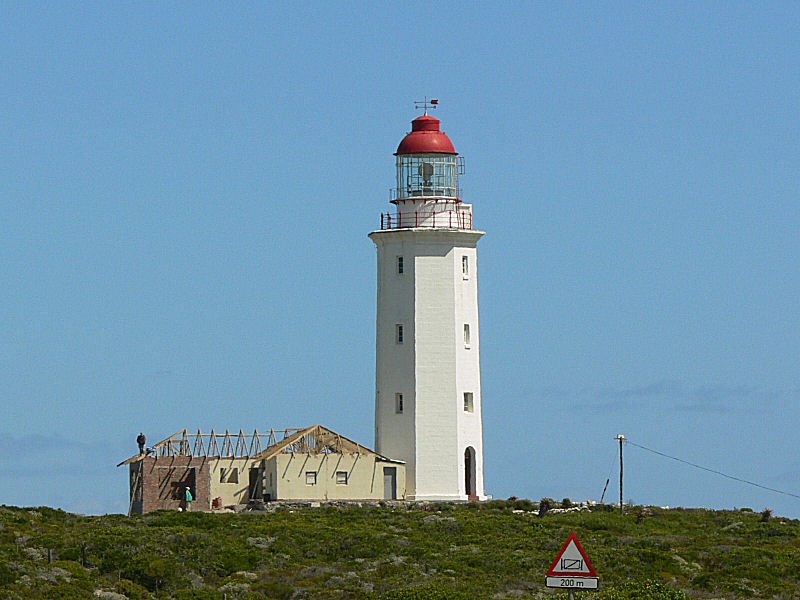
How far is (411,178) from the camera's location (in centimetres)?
5447

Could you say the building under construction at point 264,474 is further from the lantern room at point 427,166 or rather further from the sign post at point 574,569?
the sign post at point 574,569

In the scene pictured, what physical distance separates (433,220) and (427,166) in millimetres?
1766

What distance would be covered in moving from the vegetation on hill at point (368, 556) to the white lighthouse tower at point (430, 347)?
2.37 m

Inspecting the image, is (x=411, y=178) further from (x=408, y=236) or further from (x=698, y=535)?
(x=698, y=535)

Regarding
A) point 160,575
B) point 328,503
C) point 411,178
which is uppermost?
point 411,178

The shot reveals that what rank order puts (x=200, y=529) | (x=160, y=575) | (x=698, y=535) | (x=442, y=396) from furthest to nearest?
(x=442, y=396) < (x=698, y=535) < (x=200, y=529) < (x=160, y=575)

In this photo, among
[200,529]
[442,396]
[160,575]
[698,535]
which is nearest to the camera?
[160,575]

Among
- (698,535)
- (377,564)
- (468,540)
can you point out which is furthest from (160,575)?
(698,535)

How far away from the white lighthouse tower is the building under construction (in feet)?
3.48

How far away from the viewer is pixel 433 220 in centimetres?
5372

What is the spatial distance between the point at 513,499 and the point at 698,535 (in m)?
6.74

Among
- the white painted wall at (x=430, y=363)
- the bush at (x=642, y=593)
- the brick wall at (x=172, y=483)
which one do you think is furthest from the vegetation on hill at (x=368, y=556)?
the white painted wall at (x=430, y=363)

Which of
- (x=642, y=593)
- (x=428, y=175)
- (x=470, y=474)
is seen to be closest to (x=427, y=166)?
(x=428, y=175)

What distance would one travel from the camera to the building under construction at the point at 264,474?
169 feet
